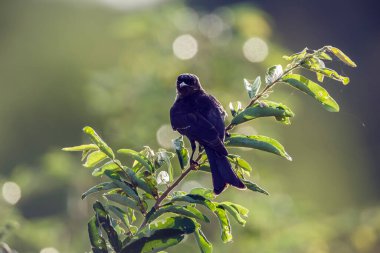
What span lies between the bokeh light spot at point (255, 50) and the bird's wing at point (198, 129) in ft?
10.7

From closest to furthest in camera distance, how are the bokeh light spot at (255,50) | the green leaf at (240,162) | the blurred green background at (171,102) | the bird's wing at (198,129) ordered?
the green leaf at (240,162) → the bird's wing at (198,129) → the blurred green background at (171,102) → the bokeh light spot at (255,50)

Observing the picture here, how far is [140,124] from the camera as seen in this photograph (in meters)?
6.50

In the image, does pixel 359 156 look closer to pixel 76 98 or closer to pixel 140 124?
pixel 76 98

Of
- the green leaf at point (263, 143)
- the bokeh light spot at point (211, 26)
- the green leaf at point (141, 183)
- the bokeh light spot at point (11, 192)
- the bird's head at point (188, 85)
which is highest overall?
the bokeh light spot at point (211, 26)

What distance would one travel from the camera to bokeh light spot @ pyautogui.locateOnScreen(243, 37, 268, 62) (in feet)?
21.3

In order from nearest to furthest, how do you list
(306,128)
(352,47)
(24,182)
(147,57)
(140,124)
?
(24,182) → (140,124) → (147,57) → (306,128) → (352,47)

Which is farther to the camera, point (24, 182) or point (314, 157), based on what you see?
point (314, 157)

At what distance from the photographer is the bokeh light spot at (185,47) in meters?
6.39

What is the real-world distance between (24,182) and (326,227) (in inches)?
101

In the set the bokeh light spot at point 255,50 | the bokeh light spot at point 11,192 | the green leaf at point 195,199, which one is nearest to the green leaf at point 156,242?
the green leaf at point 195,199

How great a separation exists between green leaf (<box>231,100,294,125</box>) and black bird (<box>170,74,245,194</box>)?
6.6 inches

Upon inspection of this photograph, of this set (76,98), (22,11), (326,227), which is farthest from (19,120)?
(326,227)

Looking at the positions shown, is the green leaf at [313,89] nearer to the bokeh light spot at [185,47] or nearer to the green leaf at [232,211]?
the green leaf at [232,211]

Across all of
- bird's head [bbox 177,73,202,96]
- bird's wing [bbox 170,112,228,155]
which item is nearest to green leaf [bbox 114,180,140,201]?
bird's wing [bbox 170,112,228,155]
